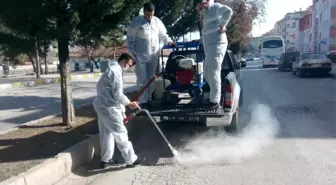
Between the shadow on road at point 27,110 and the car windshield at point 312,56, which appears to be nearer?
the shadow on road at point 27,110

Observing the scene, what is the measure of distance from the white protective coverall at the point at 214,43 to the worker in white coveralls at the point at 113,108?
1463mm

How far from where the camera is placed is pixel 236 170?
15.3 ft

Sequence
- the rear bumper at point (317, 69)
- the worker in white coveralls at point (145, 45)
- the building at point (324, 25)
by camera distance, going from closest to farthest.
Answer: the worker in white coveralls at point (145, 45) < the rear bumper at point (317, 69) < the building at point (324, 25)

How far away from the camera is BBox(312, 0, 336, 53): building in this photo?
156 feet

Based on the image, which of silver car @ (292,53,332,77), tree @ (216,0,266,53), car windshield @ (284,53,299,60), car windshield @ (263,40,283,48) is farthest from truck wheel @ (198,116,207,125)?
car windshield @ (263,40,283,48)

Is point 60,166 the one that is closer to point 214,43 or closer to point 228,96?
point 228,96

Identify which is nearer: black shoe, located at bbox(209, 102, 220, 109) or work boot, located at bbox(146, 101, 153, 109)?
black shoe, located at bbox(209, 102, 220, 109)

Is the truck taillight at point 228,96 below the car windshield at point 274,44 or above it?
below

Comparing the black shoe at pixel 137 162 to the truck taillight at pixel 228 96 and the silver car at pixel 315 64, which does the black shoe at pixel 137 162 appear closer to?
the truck taillight at pixel 228 96

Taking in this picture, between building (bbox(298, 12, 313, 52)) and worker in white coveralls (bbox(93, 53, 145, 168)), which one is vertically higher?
building (bbox(298, 12, 313, 52))

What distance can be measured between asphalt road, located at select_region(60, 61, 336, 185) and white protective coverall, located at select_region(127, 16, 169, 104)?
47.2 inches

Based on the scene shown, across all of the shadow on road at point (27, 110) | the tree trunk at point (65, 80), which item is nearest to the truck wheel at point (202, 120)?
the tree trunk at point (65, 80)

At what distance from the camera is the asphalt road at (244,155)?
443 cm

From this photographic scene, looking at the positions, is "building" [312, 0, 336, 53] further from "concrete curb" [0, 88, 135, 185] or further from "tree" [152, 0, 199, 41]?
"concrete curb" [0, 88, 135, 185]
